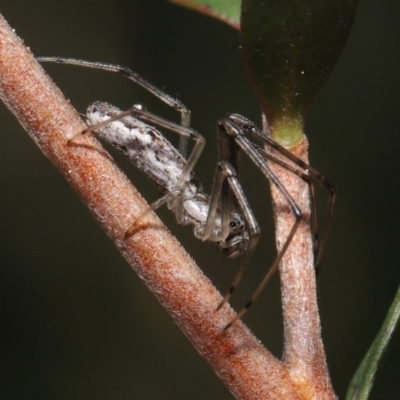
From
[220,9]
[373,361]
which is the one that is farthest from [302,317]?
[220,9]

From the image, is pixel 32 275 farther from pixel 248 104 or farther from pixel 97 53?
pixel 248 104

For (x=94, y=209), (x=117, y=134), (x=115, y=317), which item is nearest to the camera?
(x=94, y=209)

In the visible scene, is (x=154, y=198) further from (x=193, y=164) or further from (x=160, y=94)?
(x=193, y=164)

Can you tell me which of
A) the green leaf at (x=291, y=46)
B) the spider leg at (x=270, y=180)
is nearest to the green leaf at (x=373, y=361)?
the spider leg at (x=270, y=180)

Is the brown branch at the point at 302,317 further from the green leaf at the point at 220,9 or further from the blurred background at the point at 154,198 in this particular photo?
the blurred background at the point at 154,198

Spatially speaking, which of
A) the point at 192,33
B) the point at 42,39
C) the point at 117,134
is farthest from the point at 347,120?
the point at 117,134
